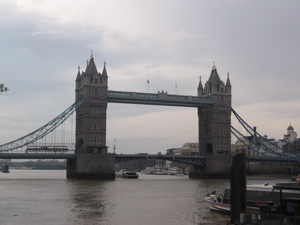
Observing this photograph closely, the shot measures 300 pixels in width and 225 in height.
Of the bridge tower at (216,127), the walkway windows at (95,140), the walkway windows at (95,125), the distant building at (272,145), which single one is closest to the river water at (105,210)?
the walkway windows at (95,140)

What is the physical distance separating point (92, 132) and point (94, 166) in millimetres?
6857

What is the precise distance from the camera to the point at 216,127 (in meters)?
94.0

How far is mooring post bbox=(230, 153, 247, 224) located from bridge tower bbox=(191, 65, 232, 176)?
225 feet

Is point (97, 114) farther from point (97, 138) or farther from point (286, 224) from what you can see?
point (286, 224)

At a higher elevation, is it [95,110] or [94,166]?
[95,110]

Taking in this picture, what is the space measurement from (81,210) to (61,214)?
93.6 inches

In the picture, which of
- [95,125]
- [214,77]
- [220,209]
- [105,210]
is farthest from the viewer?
[214,77]

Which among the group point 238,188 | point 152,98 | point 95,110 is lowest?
point 238,188

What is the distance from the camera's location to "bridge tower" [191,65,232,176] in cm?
9231

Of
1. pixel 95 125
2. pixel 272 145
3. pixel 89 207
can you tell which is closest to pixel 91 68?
pixel 95 125

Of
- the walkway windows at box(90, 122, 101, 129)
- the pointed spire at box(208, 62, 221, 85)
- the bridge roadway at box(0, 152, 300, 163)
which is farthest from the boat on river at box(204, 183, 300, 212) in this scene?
the pointed spire at box(208, 62, 221, 85)

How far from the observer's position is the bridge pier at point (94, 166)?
79188 mm

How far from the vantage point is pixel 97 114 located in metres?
84.2

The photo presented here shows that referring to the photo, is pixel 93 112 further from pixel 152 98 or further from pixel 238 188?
pixel 238 188
